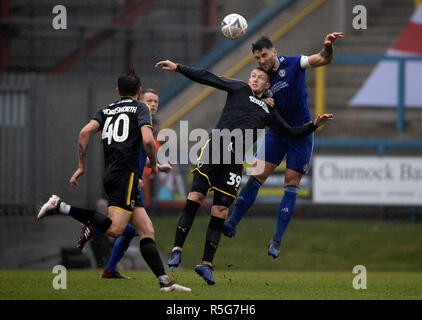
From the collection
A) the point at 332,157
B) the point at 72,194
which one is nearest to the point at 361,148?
the point at 332,157

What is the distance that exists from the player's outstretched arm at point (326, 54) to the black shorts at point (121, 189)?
8.52 ft

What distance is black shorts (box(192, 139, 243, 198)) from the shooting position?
26.8 feet

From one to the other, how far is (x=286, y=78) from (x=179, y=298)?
325 centimetres

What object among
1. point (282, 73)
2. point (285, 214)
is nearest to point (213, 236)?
point (285, 214)

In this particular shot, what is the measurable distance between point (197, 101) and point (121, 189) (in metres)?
10.0

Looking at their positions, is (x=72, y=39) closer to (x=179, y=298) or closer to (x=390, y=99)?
(x=390, y=99)

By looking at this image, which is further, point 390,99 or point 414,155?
point 390,99

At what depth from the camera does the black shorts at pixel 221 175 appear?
816 centimetres

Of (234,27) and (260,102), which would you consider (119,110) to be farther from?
(234,27)

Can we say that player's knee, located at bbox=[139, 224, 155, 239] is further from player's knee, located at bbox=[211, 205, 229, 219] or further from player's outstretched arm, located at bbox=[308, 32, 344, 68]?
player's outstretched arm, located at bbox=[308, 32, 344, 68]

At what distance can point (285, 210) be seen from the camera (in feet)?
30.3

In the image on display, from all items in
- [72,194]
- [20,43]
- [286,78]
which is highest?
[20,43]
